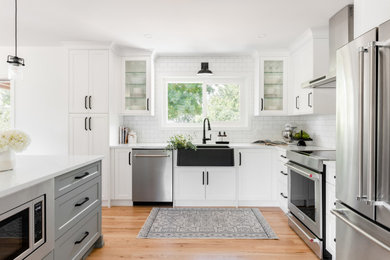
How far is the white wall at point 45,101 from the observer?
13.9 feet

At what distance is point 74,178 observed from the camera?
2070mm

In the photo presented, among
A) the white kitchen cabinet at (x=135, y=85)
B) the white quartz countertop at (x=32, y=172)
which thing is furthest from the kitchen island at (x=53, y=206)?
the white kitchen cabinet at (x=135, y=85)

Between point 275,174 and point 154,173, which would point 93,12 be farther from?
point 275,174

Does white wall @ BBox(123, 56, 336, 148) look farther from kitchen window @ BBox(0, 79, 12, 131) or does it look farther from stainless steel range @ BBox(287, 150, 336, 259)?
kitchen window @ BBox(0, 79, 12, 131)

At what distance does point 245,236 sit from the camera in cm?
286

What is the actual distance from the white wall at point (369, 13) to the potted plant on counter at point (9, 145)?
93.2 inches

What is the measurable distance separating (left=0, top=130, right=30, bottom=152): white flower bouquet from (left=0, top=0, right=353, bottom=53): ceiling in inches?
62.3

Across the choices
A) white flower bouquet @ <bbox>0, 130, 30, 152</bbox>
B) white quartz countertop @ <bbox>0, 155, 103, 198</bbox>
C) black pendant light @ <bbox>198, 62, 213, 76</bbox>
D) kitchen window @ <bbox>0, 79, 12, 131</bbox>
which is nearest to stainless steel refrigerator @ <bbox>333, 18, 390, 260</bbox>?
white quartz countertop @ <bbox>0, 155, 103, 198</bbox>

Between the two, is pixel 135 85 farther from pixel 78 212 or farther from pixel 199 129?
pixel 78 212

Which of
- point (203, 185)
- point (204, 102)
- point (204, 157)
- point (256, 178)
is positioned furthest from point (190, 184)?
point (204, 102)

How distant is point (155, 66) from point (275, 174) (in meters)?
2.70

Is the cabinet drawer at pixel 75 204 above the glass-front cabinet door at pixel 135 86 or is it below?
below

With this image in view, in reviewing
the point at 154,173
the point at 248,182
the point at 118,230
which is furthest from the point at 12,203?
the point at 248,182

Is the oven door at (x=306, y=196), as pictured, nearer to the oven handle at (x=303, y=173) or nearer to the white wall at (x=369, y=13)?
the oven handle at (x=303, y=173)
